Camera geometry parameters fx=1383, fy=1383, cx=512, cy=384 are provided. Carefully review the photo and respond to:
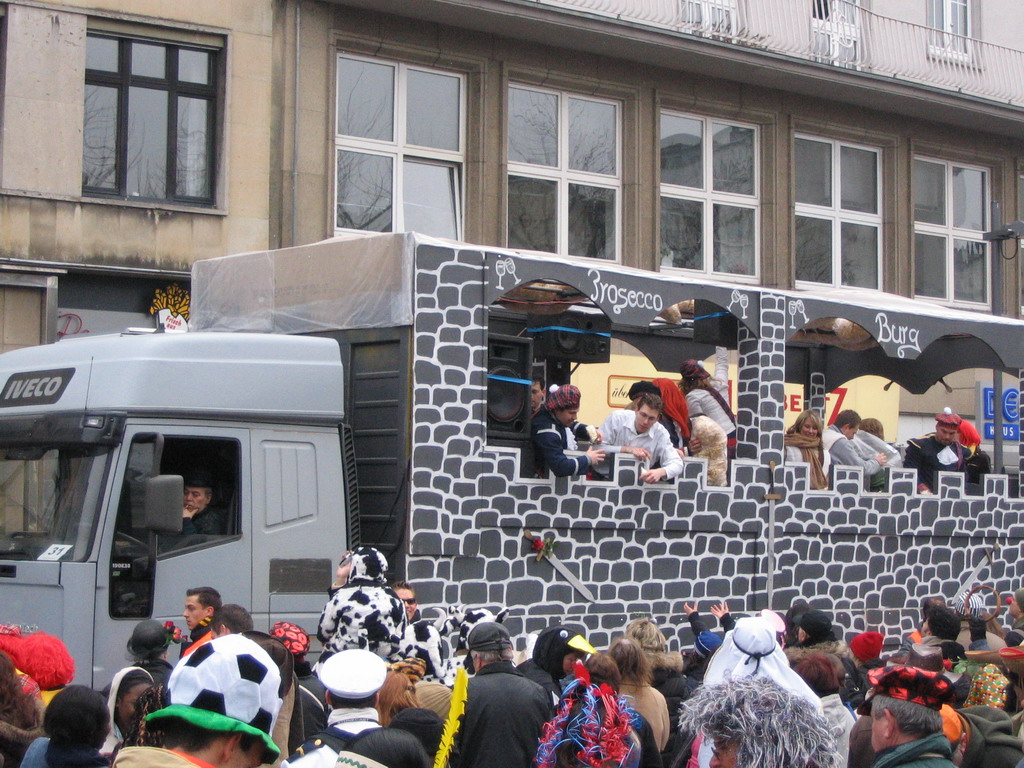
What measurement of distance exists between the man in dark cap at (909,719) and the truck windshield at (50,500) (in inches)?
189

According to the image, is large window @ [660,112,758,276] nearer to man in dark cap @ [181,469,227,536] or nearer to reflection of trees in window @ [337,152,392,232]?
reflection of trees in window @ [337,152,392,232]

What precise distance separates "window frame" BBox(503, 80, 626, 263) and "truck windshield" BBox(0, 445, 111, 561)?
1126 cm

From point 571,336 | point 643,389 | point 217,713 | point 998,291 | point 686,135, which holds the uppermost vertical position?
point 686,135

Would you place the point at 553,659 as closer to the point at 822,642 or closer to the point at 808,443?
the point at 822,642

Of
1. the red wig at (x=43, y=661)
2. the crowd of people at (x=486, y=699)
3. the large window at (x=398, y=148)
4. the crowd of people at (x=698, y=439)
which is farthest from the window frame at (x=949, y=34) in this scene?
the red wig at (x=43, y=661)

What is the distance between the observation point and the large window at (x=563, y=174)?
19234 millimetres

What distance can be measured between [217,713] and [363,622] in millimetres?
3618

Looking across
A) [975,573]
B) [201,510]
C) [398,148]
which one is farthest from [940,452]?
[398,148]

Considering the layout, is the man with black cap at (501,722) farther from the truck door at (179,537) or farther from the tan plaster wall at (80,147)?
the tan plaster wall at (80,147)

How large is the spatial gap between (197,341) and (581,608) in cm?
320

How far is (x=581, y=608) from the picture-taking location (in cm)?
950

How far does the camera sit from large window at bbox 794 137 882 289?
870 inches

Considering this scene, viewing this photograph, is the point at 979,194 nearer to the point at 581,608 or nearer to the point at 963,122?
the point at 963,122

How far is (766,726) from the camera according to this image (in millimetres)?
3533
